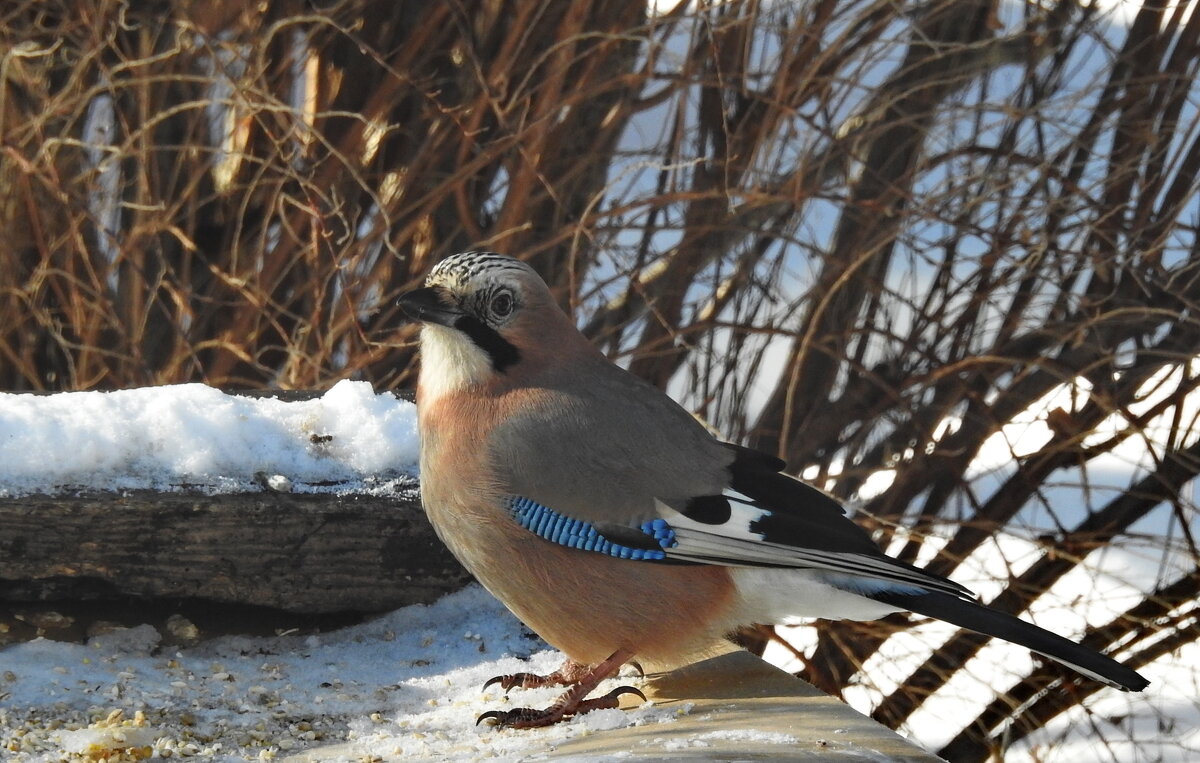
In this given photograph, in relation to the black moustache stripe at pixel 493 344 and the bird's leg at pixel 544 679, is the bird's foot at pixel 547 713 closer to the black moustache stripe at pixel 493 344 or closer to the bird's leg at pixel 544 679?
the bird's leg at pixel 544 679

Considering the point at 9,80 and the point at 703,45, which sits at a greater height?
the point at 703,45

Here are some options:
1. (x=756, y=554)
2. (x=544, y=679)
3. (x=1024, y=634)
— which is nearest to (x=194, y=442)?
(x=544, y=679)

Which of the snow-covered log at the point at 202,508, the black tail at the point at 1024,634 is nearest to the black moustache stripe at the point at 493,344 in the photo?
the snow-covered log at the point at 202,508

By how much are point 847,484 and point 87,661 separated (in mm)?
2257

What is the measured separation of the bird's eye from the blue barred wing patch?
324 mm

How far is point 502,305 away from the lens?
2.38 metres

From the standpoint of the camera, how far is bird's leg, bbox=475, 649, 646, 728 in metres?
2.23

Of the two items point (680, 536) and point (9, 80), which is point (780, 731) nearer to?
point (680, 536)

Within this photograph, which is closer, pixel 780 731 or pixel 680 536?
pixel 780 731

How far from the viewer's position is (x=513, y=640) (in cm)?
278

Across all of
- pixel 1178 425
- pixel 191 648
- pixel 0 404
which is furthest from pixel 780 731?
pixel 1178 425

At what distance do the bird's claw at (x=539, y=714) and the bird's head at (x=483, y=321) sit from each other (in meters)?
0.53

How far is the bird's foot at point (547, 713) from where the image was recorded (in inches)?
87.6

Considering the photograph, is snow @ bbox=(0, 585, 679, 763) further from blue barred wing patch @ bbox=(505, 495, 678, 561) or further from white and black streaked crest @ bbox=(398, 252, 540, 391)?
white and black streaked crest @ bbox=(398, 252, 540, 391)
